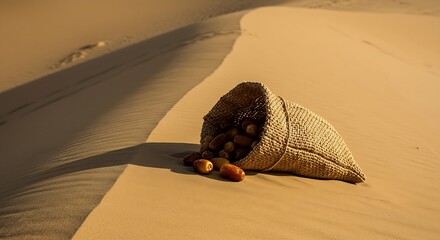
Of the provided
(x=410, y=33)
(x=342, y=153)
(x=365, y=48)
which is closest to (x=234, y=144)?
(x=342, y=153)

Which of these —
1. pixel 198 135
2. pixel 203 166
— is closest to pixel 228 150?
pixel 203 166

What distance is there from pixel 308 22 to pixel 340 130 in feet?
28.6

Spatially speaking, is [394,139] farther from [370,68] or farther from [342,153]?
Result: [370,68]

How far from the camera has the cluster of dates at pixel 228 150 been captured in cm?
340

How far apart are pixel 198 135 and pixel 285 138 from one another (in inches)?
56.8

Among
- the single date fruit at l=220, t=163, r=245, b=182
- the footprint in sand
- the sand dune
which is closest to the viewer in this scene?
the sand dune

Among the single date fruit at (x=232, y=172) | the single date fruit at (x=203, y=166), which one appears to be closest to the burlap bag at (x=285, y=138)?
the single date fruit at (x=232, y=172)

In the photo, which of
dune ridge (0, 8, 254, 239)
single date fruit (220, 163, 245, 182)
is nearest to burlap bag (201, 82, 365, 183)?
single date fruit (220, 163, 245, 182)

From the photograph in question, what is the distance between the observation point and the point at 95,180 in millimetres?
3199

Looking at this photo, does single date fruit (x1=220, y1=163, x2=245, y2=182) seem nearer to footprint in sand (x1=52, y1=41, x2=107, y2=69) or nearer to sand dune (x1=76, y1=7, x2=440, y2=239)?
sand dune (x1=76, y1=7, x2=440, y2=239)

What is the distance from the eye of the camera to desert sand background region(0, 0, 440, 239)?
9.33 ft

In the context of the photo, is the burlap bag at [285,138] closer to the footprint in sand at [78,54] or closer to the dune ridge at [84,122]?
the dune ridge at [84,122]

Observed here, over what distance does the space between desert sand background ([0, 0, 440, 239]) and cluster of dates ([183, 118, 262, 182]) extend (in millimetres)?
87

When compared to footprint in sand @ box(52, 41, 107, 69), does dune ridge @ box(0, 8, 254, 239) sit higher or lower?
higher
